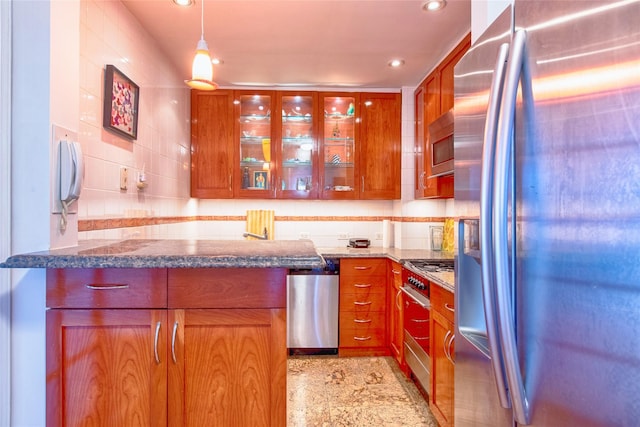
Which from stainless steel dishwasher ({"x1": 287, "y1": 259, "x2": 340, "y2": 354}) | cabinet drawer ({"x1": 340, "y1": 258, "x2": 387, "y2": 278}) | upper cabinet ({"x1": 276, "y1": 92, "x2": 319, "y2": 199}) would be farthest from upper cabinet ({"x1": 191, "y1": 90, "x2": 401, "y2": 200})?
stainless steel dishwasher ({"x1": 287, "y1": 259, "x2": 340, "y2": 354})

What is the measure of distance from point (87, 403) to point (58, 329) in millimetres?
269

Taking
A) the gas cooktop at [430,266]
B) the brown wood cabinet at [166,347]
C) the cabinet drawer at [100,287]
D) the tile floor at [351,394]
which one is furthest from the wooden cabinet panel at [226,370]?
the gas cooktop at [430,266]

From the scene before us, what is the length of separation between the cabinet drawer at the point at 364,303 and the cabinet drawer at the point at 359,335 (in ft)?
0.40

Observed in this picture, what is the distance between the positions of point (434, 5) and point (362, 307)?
2292mm

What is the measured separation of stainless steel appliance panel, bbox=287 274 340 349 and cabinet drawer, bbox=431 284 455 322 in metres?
1.20

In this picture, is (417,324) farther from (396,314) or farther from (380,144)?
(380,144)

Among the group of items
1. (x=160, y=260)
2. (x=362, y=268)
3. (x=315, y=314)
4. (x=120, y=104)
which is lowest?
(x=315, y=314)

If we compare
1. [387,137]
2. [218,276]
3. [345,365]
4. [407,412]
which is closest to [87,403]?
[218,276]

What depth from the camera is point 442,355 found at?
1.89m

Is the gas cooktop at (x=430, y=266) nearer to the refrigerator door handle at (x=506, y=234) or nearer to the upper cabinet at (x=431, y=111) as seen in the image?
the upper cabinet at (x=431, y=111)

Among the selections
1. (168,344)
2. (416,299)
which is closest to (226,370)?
(168,344)

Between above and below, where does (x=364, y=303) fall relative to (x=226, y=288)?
below

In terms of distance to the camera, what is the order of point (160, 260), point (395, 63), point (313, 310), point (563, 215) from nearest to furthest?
point (563, 215) → point (160, 260) → point (395, 63) → point (313, 310)

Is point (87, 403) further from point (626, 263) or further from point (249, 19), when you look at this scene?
point (249, 19)
